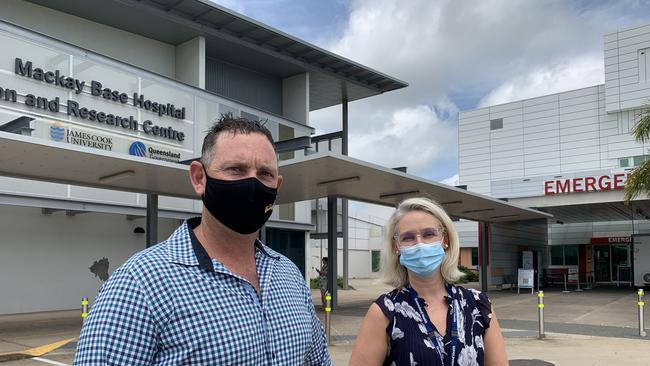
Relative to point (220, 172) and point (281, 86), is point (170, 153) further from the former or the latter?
point (220, 172)

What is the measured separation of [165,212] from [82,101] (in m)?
4.59

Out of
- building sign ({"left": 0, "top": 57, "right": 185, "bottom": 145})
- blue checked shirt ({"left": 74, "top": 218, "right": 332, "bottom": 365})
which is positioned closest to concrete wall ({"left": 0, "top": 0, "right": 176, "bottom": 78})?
building sign ({"left": 0, "top": 57, "right": 185, "bottom": 145})

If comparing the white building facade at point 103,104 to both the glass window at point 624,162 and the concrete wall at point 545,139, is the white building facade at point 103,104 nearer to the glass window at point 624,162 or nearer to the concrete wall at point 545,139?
the glass window at point 624,162

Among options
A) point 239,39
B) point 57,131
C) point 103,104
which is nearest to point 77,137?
point 57,131

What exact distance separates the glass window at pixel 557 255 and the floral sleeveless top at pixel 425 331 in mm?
40139

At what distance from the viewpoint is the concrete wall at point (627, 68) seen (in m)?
40.3

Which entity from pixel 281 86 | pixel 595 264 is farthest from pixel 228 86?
pixel 595 264

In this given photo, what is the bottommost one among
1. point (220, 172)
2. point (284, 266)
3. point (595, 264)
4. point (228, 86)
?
point (595, 264)

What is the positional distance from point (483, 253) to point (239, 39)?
1456cm

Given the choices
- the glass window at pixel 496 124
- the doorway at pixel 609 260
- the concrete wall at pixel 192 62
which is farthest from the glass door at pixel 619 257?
the concrete wall at pixel 192 62

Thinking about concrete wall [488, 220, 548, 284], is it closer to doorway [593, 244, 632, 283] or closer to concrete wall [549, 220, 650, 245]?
doorway [593, 244, 632, 283]

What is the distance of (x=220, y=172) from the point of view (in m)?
1.91

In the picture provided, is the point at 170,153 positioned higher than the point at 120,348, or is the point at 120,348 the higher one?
the point at 170,153

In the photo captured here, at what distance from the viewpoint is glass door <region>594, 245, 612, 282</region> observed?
35719 mm
